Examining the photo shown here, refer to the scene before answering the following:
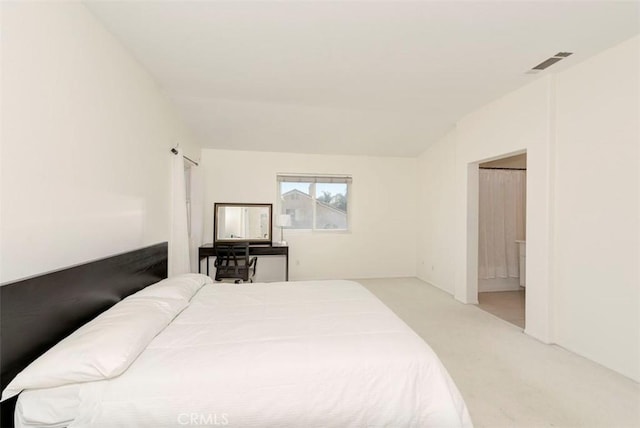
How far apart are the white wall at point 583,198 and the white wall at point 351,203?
6.72 feet

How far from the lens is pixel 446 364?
2281mm

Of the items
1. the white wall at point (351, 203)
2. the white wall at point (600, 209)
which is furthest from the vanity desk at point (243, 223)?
the white wall at point (600, 209)

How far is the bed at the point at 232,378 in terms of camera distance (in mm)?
1123

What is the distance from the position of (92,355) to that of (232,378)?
57cm

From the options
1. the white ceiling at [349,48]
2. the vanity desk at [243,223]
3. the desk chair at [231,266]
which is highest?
the white ceiling at [349,48]

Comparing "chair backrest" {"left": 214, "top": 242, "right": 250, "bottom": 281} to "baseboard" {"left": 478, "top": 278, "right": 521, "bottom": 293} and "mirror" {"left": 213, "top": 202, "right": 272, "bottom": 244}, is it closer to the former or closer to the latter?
"mirror" {"left": 213, "top": 202, "right": 272, "bottom": 244}

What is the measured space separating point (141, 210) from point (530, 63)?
12.1ft

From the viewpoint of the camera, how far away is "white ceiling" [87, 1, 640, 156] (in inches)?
72.3

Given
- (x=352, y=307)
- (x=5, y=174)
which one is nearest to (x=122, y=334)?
(x=5, y=174)

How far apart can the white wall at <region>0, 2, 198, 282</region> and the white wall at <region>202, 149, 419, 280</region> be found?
238cm

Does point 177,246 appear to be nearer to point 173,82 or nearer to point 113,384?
point 173,82

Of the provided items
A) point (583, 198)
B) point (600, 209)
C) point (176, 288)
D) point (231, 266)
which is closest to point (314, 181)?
point (231, 266)

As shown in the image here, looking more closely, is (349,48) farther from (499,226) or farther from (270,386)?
(499,226)

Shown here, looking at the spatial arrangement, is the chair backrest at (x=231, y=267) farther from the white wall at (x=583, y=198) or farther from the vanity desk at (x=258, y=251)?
the white wall at (x=583, y=198)
